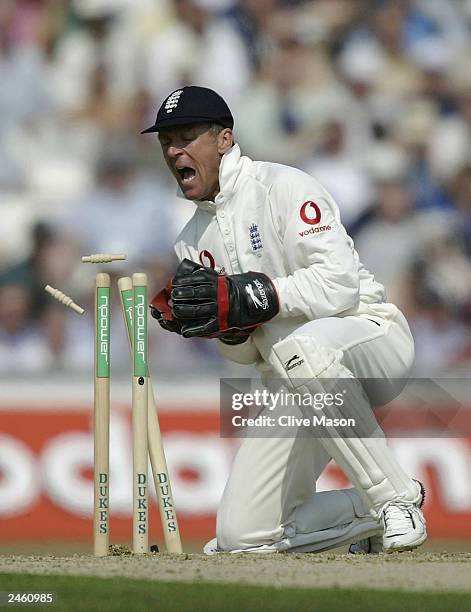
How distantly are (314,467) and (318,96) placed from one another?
10.2ft

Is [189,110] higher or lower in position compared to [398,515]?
higher

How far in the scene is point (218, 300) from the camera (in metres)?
3.92

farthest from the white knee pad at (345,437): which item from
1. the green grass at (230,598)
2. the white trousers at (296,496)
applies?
the green grass at (230,598)

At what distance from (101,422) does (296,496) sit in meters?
0.88

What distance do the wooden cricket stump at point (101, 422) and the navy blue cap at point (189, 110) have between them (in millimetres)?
598

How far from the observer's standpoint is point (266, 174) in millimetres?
4266

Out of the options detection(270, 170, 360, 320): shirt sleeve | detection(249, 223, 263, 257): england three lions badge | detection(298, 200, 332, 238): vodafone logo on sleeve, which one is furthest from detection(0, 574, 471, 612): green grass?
detection(249, 223, 263, 257): england three lions badge

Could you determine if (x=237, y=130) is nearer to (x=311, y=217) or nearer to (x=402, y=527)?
(x=311, y=217)

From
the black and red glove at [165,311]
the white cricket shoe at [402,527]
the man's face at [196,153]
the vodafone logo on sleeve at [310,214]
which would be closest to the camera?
the white cricket shoe at [402,527]

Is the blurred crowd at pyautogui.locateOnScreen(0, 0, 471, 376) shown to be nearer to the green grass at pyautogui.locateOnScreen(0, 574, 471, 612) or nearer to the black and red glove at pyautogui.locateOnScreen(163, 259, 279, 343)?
the black and red glove at pyautogui.locateOnScreen(163, 259, 279, 343)

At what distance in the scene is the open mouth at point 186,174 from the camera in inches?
169

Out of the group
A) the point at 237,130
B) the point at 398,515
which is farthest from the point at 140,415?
the point at 237,130

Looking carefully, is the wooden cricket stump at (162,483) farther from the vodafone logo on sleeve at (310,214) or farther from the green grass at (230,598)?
the green grass at (230,598)

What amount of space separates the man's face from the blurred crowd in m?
2.23
